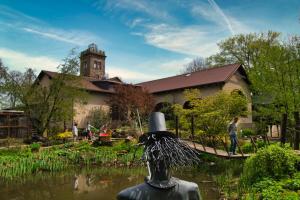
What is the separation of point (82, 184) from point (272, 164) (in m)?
6.90

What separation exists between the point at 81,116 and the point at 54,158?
1280 cm

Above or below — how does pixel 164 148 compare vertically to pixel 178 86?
below

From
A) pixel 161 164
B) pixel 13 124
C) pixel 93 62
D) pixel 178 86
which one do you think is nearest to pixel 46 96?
pixel 13 124

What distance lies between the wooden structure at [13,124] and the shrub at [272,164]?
19.0 metres

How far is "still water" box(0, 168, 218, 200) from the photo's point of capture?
987cm

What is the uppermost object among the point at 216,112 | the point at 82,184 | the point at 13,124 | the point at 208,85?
the point at 208,85

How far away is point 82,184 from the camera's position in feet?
38.3

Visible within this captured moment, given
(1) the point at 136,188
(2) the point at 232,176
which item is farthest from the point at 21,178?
(1) the point at 136,188

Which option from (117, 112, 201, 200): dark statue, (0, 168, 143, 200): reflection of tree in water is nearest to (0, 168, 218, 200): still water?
(0, 168, 143, 200): reflection of tree in water

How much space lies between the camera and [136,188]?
76.1 inches

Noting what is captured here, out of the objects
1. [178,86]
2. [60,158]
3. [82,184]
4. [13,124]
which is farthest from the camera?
[178,86]

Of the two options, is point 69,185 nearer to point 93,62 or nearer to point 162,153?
point 162,153

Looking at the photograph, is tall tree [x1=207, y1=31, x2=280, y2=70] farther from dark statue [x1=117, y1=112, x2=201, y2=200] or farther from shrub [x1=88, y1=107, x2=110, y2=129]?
dark statue [x1=117, y1=112, x2=201, y2=200]

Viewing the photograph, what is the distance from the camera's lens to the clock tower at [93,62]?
53.6 meters
